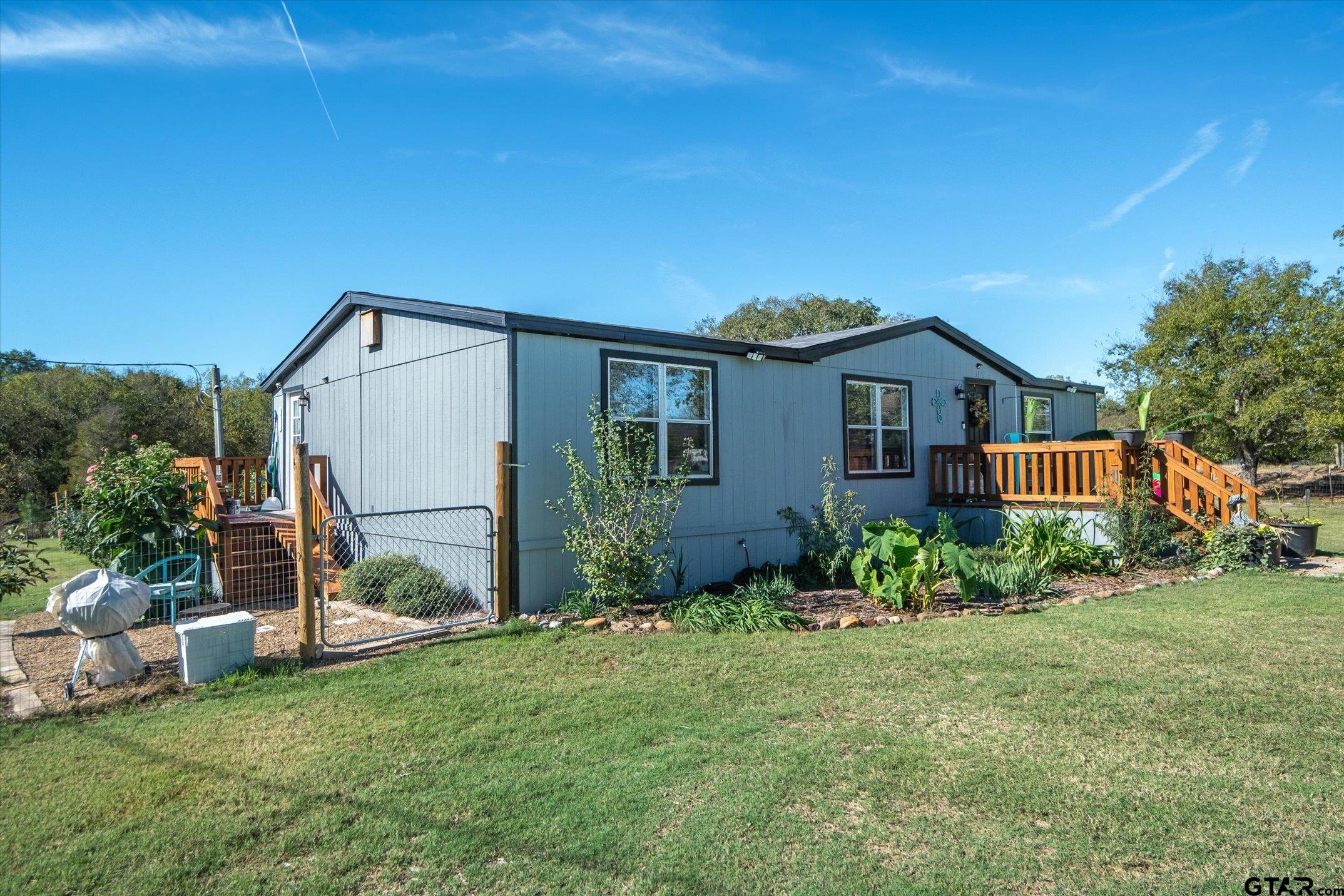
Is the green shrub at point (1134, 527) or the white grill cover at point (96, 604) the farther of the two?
the green shrub at point (1134, 527)

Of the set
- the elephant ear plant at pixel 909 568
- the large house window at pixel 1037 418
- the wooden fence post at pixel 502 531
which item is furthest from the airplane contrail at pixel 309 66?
the large house window at pixel 1037 418

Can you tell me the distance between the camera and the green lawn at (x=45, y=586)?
27.0 ft

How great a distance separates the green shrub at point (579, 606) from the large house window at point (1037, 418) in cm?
956

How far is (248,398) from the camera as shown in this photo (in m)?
25.1

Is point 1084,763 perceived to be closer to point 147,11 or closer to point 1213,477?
point 1213,477

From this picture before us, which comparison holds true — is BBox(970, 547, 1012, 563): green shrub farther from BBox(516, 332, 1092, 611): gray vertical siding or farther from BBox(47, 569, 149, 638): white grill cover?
BBox(47, 569, 149, 638): white grill cover

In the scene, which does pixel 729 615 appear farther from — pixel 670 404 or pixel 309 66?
pixel 309 66

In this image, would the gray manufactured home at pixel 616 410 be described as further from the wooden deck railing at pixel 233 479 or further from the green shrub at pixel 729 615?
the green shrub at pixel 729 615

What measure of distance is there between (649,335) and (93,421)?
20.9 meters

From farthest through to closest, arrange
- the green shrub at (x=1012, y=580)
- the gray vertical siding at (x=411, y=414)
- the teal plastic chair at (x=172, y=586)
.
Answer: the green shrub at (x=1012, y=580), the gray vertical siding at (x=411, y=414), the teal plastic chair at (x=172, y=586)

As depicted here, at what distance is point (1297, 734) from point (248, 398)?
2777 centimetres

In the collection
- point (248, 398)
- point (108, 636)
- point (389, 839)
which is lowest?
point (389, 839)

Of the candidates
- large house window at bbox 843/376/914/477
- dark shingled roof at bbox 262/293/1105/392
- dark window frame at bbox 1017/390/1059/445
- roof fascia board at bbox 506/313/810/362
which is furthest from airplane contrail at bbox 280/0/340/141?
dark window frame at bbox 1017/390/1059/445

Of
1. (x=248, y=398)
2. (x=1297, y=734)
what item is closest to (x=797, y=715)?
(x=1297, y=734)
